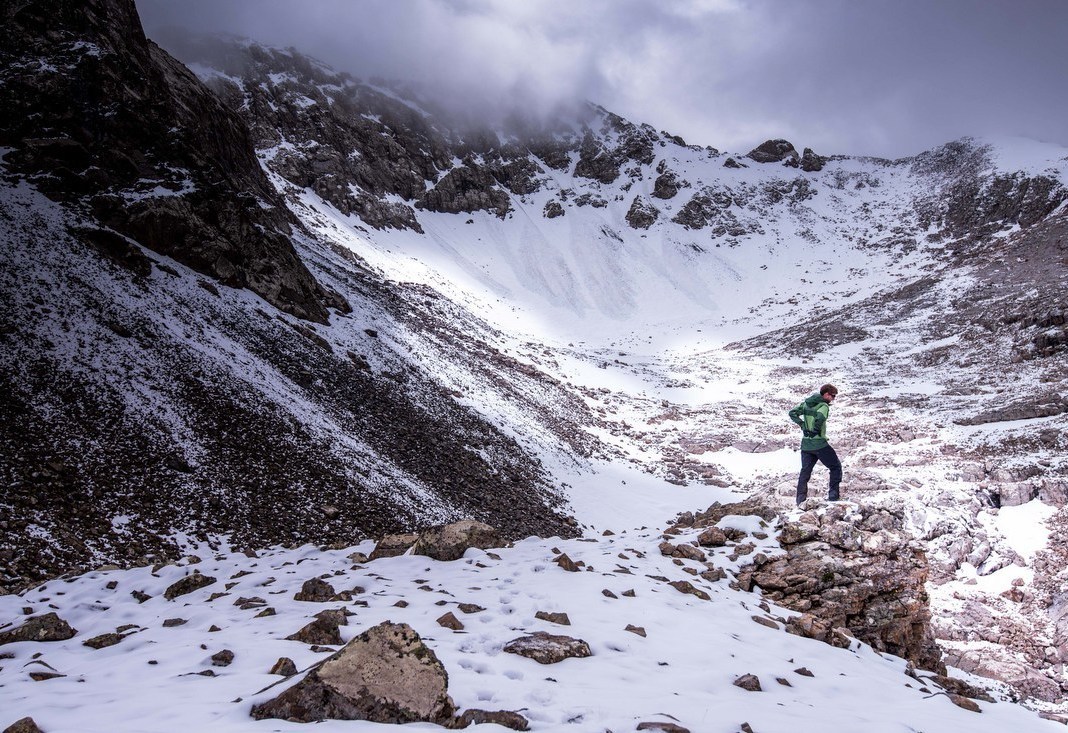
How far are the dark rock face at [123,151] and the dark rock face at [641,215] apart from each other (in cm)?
7939

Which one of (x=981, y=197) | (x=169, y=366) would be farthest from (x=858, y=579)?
(x=981, y=197)

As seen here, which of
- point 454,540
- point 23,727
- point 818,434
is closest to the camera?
point 23,727

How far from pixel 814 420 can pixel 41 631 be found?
12452mm

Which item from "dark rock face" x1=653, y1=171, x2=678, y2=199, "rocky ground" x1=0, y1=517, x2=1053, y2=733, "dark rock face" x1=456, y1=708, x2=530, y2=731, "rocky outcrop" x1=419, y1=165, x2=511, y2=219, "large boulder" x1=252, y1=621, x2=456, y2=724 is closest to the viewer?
"large boulder" x1=252, y1=621, x2=456, y2=724

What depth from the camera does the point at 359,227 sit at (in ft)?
207

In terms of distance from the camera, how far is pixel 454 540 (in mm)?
9758

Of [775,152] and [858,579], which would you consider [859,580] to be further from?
[775,152]

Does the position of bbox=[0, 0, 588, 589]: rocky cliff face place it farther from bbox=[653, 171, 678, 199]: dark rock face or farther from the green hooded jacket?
bbox=[653, 171, 678, 199]: dark rock face

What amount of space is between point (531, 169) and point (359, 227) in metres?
50.6

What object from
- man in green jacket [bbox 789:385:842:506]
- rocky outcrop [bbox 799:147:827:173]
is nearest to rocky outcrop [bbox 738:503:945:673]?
man in green jacket [bbox 789:385:842:506]

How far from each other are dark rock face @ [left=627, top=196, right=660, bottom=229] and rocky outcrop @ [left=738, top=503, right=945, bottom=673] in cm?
9151

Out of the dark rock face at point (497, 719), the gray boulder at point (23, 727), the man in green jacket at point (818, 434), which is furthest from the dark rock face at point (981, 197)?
the gray boulder at point (23, 727)

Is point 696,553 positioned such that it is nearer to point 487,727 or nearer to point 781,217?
point 487,727

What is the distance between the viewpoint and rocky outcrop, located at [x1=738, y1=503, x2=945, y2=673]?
28.8ft
